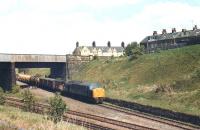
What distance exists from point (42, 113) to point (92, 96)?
11.2 m

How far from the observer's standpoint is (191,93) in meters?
45.4

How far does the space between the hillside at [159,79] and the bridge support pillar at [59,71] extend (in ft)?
21.6

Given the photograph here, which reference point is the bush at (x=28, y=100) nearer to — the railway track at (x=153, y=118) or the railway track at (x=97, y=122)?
the railway track at (x=97, y=122)

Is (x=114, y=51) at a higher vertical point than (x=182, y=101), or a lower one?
higher

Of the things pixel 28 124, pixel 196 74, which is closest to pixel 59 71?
pixel 196 74

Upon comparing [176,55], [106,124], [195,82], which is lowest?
[106,124]

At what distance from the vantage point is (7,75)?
7038 cm

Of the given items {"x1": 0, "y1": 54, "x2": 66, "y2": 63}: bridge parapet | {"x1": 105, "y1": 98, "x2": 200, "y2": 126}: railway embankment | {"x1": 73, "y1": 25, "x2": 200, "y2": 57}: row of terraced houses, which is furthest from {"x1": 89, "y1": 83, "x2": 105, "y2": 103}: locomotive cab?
{"x1": 73, "y1": 25, "x2": 200, "y2": 57}: row of terraced houses

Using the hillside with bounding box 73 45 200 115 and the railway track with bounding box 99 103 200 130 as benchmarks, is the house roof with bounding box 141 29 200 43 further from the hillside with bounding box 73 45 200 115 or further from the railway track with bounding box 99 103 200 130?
the railway track with bounding box 99 103 200 130

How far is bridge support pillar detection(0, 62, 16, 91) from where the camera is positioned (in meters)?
69.1

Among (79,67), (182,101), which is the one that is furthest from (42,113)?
(79,67)

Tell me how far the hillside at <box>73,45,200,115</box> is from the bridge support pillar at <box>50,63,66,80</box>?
659cm

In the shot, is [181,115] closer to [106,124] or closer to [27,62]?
[106,124]

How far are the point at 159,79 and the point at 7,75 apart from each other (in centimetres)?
3079
